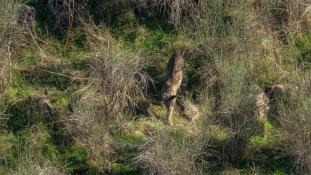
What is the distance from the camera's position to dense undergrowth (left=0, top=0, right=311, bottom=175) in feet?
26.7

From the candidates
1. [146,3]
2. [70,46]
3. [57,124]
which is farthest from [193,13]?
[57,124]

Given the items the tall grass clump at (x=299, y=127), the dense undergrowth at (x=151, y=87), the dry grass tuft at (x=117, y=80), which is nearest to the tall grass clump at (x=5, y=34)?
the dense undergrowth at (x=151, y=87)

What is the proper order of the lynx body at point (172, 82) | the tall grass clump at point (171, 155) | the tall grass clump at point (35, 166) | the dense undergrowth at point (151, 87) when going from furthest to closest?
the lynx body at point (172, 82) < the dense undergrowth at point (151, 87) < the tall grass clump at point (171, 155) < the tall grass clump at point (35, 166)

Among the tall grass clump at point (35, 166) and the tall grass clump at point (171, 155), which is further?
the tall grass clump at point (171, 155)

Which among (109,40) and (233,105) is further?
Answer: (109,40)

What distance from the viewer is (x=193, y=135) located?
27.4 ft

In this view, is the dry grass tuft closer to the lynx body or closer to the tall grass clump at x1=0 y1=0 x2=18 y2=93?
the lynx body

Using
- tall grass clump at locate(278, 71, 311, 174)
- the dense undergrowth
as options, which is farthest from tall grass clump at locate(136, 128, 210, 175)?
tall grass clump at locate(278, 71, 311, 174)

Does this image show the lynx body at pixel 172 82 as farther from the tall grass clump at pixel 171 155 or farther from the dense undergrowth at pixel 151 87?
the tall grass clump at pixel 171 155

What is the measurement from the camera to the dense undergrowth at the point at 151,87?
8.15m

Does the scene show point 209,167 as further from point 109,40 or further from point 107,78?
point 109,40

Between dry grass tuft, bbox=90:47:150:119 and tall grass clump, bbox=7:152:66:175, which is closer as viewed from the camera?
tall grass clump, bbox=7:152:66:175

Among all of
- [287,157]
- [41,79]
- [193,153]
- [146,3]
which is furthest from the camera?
[146,3]

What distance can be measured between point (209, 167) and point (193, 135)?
0.42m
